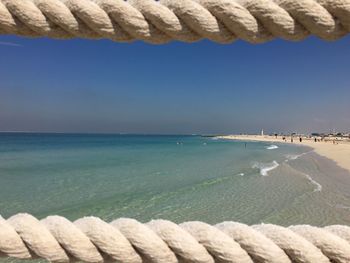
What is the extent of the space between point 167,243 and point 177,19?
648 mm

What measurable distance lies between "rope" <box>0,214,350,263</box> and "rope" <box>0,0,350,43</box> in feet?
1.84

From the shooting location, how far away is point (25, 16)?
0.92m

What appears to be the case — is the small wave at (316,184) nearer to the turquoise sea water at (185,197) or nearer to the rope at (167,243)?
the turquoise sea water at (185,197)

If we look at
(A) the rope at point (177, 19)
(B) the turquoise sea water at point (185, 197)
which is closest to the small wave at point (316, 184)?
(B) the turquoise sea water at point (185, 197)

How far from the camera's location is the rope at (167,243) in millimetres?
870

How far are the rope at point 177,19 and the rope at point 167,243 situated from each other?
562 millimetres

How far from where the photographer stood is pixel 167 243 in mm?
896

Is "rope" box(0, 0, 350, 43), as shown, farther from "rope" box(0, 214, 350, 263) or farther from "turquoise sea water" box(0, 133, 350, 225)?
"turquoise sea water" box(0, 133, 350, 225)

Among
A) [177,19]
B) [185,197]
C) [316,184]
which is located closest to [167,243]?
[177,19]

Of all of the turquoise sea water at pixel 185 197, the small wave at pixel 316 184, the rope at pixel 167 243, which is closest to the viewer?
the rope at pixel 167 243

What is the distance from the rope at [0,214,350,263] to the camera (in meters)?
0.87

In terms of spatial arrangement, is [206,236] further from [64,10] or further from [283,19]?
[64,10]

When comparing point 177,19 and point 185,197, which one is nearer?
point 177,19

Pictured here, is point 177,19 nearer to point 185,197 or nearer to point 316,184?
point 185,197
